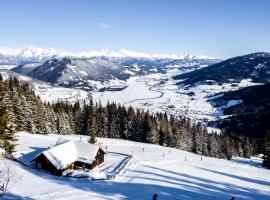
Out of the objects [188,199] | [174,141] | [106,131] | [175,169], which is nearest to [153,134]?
[174,141]

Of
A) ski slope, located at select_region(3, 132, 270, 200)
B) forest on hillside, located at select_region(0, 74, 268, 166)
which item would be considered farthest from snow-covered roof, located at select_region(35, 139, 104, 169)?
forest on hillside, located at select_region(0, 74, 268, 166)

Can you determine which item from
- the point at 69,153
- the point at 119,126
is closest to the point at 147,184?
the point at 69,153

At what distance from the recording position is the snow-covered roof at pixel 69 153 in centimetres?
6100

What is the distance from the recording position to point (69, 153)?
65312 millimetres

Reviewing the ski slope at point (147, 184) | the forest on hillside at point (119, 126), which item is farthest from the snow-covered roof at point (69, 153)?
the forest on hillside at point (119, 126)

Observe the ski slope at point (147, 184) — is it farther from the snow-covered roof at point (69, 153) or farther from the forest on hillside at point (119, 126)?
the forest on hillside at point (119, 126)

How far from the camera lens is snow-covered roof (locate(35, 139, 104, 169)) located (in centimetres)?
6100

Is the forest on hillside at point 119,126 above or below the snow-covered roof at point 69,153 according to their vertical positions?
above

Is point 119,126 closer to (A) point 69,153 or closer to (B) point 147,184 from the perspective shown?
(A) point 69,153

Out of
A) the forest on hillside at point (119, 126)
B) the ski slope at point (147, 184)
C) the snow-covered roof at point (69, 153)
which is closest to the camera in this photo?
the ski slope at point (147, 184)

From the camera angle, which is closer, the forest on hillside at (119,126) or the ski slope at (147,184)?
the ski slope at (147,184)

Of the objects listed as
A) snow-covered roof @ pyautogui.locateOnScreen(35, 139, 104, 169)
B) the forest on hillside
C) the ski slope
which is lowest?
the ski slope

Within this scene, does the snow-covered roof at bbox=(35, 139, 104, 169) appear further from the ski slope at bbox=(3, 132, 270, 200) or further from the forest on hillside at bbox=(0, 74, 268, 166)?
the forest on hillside at bbox=(0, 74, 268, 166)

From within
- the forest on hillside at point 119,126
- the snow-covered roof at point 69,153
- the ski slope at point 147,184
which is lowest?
the ski slope at point 147,184
